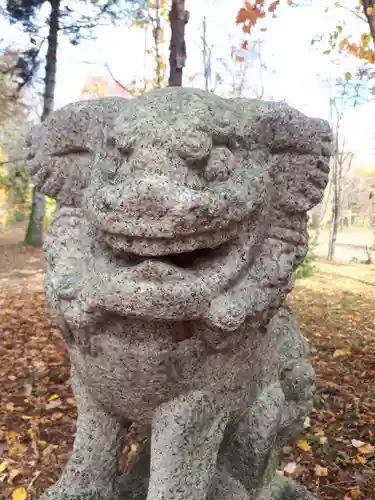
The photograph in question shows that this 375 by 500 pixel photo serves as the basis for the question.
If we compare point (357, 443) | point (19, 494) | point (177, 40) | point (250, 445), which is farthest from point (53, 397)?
point (177, 40)

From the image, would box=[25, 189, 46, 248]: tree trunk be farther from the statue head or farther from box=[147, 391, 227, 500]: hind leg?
box=[147, 391, 227, 500]: hind leg

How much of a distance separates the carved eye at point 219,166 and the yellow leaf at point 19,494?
1.87 m

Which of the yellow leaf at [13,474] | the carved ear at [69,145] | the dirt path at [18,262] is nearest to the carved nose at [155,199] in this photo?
the carved ear at [69,145]

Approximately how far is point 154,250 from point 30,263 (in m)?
6.39

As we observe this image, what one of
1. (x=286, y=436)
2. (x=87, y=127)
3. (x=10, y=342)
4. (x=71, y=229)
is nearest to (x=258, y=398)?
(x=286, y=436)

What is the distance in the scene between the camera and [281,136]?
125 centimetres

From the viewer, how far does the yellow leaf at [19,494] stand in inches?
87.2

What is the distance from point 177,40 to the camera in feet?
11.2

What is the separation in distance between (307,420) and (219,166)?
7.43 feet

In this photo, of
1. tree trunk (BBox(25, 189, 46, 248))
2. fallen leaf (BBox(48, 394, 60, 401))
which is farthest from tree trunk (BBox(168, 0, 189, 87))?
tree trunk (BBox(25, 189, 46, 248))

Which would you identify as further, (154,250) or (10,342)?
(10,342)

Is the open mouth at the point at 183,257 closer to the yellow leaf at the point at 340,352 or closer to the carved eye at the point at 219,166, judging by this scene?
the carved eye at the point at 219,166

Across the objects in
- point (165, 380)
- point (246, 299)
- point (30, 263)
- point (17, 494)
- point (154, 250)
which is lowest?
point (17, 494)

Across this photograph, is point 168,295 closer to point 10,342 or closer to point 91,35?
point 10,342
